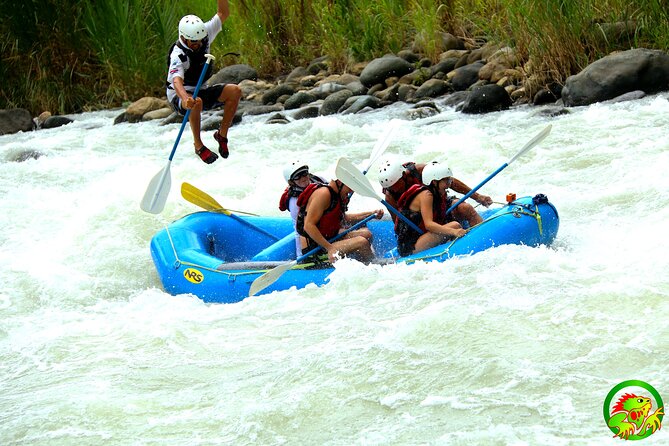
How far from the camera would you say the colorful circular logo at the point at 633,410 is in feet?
12.5

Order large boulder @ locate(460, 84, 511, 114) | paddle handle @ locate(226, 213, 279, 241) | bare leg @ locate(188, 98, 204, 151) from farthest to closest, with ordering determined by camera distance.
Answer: large boulder @ locate(460, 84, 511, 114), bare leg @ locate(188, 98, 204, 151), paddle handle @ locate(226, 213, 279, 241)

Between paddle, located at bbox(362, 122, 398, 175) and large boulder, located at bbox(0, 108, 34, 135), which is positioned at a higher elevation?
paddle, located at bbox(362, 122, 398, 175)

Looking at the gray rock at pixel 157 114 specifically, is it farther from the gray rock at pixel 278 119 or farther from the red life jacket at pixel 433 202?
the red life jacket at pixel 433 202

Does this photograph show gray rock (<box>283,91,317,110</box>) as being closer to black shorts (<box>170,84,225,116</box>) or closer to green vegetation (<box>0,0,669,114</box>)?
green vegetation (<box>0,0,669,114</box>)

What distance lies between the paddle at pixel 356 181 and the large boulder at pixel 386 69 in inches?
244

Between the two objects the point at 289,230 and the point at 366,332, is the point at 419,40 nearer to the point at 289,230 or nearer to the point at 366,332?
the point at 289,230

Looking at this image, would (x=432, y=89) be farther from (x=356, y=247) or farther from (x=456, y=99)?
(x=356, y=247)

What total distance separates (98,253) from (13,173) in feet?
10.5

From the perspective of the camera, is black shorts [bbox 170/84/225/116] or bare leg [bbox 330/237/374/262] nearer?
bare leg [bbox 330/237/374/262]

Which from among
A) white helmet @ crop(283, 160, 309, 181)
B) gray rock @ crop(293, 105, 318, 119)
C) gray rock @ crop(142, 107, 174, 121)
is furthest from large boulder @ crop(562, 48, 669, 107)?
gray rock @ crop(142, 107, 174, 121)

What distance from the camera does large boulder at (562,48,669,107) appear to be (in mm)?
9656

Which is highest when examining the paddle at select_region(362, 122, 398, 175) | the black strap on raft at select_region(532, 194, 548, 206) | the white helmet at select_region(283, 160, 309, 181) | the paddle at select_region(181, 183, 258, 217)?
the white helmet at select_region(283, 160, 309, 181)

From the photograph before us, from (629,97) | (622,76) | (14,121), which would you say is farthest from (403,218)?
(14,121)

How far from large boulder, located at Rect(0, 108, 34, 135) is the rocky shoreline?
1cm
